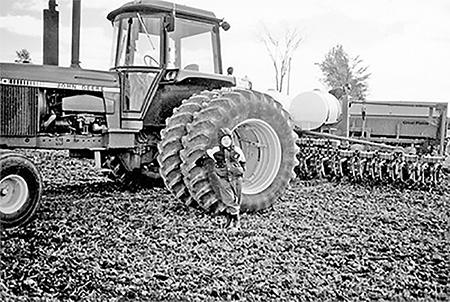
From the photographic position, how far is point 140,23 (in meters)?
6.38

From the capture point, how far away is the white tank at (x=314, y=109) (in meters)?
10.7

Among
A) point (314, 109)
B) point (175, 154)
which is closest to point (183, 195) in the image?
point (175, 154)

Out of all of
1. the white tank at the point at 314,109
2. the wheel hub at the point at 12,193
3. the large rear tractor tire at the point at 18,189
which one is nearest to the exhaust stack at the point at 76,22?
the large rear tractor tire at the point at 18,189

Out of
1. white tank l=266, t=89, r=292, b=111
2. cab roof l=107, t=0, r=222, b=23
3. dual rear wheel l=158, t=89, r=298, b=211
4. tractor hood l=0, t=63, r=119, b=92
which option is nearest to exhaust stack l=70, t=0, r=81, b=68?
tractor hood l=0, t=63, r=119, b=92

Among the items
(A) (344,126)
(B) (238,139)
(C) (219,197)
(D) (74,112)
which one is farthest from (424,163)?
(D) (74,112)

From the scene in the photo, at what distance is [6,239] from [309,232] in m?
2.72

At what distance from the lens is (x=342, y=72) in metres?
34.2

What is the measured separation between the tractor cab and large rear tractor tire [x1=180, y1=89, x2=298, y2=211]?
3.14ft

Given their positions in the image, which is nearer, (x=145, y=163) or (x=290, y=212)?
(x=290, y=212)

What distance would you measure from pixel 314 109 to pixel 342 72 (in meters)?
24.6

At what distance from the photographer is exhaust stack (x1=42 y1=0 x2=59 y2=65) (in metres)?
5.54

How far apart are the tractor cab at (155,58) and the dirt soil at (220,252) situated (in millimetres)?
1180

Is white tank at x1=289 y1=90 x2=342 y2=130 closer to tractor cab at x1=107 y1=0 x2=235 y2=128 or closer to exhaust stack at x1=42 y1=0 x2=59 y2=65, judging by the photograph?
tractor cab at x1=107 y1=0 x2=235 y2=128

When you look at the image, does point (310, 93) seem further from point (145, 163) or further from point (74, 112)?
point (74, 112)
